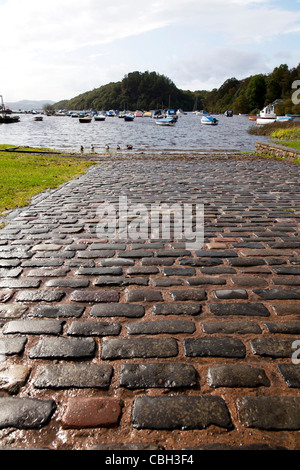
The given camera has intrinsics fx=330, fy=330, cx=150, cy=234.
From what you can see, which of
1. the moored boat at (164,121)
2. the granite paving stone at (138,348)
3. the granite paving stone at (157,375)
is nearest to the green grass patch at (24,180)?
the granite paving stone at (138,348)

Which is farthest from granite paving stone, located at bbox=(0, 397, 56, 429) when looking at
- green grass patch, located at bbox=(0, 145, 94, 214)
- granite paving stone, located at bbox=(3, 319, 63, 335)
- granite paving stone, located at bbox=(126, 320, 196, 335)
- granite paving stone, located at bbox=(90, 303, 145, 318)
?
green grass patch, located at bbox=(0, 145, 94, 214)

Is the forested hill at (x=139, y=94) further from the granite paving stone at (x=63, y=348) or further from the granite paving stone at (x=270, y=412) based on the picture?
the granite paving stone at (x=270, y=412)

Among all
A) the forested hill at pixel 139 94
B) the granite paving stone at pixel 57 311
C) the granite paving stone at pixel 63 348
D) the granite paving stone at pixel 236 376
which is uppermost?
the forested hill at pixel 139 94

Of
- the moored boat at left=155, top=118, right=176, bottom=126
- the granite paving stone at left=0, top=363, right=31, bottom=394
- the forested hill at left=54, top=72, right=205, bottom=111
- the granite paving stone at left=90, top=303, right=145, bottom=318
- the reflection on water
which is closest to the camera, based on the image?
the granite paving stone at left=0, top=363, right=31, bottom=394

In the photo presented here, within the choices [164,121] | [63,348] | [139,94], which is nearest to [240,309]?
[63,348]

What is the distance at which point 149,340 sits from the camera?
7.94ft

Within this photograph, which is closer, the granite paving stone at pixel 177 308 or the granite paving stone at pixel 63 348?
the granite paving stone at pixel 63 348

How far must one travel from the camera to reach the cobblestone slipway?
5.70 ft

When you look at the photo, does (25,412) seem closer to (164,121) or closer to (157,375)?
(157,375)

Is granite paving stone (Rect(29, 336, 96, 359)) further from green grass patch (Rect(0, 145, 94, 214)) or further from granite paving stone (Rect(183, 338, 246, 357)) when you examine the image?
green grass patch (Rect(0, 145, 94, 214))

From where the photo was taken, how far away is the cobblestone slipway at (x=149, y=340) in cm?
174

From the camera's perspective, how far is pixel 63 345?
93.3 inches

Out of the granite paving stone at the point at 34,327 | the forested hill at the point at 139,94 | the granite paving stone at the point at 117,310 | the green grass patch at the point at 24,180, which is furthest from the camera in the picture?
the forested hill at the point at 139,94
